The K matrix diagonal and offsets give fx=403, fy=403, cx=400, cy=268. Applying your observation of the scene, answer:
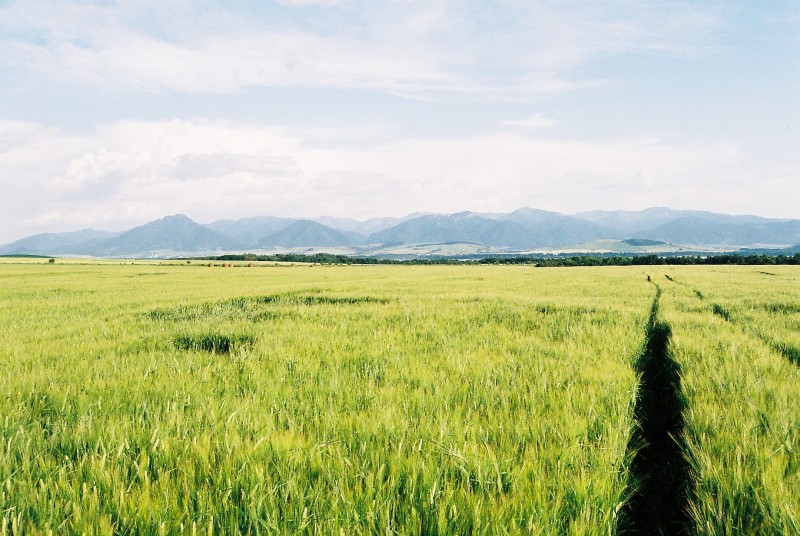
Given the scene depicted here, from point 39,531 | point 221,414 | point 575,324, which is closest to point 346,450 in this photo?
point 221,414

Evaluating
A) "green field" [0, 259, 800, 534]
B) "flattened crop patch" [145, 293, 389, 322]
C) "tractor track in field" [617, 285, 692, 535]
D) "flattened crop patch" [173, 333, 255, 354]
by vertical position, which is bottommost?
"tractor track in field" [617, 285, 692, 535]

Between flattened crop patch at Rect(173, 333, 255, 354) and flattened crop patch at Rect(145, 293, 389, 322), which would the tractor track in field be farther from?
flattened crop patch at Rect(145, 293, 389, 322)

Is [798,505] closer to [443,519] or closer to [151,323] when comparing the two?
[443,519]

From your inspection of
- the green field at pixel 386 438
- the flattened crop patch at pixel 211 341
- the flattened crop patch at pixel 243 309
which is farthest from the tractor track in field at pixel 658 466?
the flattened crop patch at pixel 243 309

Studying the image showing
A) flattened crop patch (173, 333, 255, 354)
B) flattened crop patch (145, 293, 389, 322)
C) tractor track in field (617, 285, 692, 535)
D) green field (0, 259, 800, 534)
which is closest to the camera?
green field (0, 259, 800, 534)

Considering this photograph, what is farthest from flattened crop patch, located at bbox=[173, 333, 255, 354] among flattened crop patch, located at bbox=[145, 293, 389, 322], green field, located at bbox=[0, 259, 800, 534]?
flattened crop patch, located at bbox=[145, 293, 389, 322]

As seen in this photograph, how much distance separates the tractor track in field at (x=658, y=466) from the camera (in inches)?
101

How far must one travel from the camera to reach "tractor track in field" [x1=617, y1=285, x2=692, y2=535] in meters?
2.55

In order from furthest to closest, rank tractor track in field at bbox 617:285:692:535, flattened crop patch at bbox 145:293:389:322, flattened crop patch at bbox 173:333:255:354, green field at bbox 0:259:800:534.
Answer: flattened crop patch at bbox 145:293:389:322 < flattened crop patch at bbox 173:333:255:354 < tractor track in field at bbox 617:285:692:535 < green field at bbox 0:259:800:534

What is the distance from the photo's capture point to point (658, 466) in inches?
123

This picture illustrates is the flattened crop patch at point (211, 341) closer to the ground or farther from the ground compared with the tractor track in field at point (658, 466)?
farther from the ground

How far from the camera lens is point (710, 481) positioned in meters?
2.14

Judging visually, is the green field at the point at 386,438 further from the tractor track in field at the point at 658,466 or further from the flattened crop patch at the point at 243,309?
the flattened crop patch at the point at 243,309

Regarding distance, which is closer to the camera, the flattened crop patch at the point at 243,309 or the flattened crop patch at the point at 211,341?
the flattened crop patch at the point at 211,341
